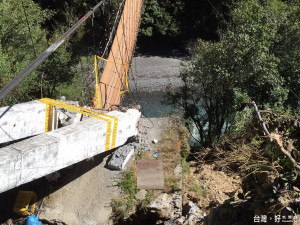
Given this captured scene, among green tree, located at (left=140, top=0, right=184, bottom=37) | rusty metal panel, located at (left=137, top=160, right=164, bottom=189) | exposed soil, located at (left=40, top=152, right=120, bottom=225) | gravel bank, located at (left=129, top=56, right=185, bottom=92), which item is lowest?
exposed soil, located at (left=40, top=152, right=120, bottom=225)

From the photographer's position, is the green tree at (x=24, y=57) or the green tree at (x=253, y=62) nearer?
the green tree at (x=253, y=62)

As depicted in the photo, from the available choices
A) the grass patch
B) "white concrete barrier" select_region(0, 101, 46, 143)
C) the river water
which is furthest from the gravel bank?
"white concrete barrier" select_region(0, 101, 46, 143)

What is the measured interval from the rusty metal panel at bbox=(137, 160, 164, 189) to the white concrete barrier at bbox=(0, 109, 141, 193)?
1.16m

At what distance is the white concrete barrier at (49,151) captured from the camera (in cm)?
440

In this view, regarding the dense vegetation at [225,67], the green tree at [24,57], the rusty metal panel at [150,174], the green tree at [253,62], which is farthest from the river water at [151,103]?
the rusty metal panel at [150,174]

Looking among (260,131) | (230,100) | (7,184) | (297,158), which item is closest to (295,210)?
(297,158)

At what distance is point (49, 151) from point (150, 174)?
8.19 ft

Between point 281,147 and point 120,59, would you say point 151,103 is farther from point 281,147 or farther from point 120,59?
point 281,147

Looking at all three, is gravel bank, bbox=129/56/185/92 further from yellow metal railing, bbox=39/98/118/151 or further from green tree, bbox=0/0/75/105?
yellow metal railing, bbox=39/98/118/151

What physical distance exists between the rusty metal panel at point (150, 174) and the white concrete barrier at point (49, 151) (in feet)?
3.81

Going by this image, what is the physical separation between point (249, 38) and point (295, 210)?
6.50 m

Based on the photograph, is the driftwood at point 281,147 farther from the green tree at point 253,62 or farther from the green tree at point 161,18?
the green tree at point 161,18

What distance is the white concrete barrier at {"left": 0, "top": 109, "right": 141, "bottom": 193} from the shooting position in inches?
173

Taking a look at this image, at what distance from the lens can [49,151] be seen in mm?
4805
